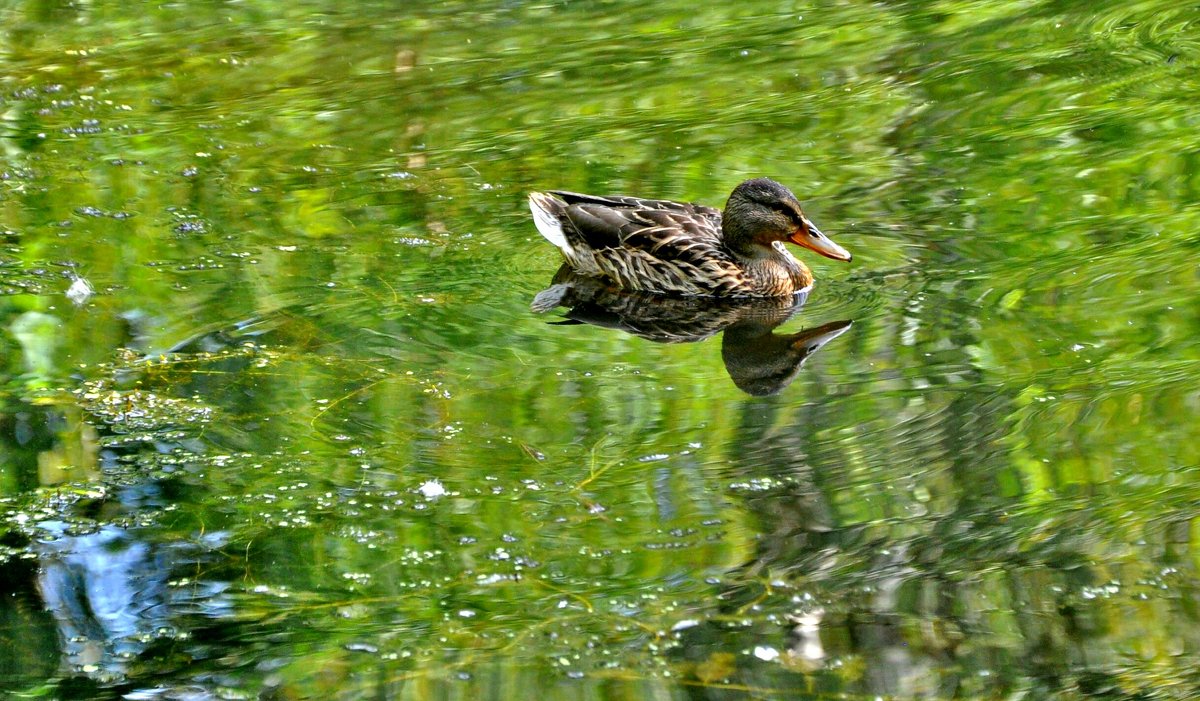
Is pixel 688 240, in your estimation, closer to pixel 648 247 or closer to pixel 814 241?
pixel 648 247

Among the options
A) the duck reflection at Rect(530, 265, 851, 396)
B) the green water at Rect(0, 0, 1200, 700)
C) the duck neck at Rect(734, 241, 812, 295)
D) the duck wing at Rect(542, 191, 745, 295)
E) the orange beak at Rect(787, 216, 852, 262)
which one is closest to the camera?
the green water at Rect(0, 0, 1200, 700)

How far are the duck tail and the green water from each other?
0.66 ft

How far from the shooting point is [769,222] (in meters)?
8.36

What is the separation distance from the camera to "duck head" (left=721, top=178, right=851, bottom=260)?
325 inches

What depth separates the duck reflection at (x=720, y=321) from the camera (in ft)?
23.5

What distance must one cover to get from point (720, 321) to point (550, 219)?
1269 mm

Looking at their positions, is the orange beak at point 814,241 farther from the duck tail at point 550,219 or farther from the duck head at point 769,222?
the duck tail at point 550,219

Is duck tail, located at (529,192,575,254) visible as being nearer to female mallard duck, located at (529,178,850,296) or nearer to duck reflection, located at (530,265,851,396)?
female mallard duck, located at (529,178,850,296)

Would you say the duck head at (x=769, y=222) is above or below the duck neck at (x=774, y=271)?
above

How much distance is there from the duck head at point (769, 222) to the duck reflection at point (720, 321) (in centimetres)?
30

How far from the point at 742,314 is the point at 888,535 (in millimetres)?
2761

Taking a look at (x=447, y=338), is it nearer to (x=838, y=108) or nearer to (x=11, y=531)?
(x=11, y=531)

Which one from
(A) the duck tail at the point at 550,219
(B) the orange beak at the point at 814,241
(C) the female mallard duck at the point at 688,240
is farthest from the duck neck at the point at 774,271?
(A) the duck tail at the point at 550,219

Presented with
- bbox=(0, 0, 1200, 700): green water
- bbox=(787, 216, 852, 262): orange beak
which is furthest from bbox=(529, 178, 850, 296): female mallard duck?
bbox=(0, 0, 1200, 700): green water
